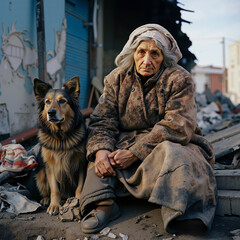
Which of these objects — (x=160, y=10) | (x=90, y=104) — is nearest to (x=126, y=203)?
(x=90, y=104)

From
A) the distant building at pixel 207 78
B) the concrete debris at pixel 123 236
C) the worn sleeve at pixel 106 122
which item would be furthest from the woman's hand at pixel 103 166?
the distant building at pixel 207 78

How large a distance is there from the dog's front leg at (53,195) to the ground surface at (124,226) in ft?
0.25

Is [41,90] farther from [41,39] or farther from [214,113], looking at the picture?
[214,113]

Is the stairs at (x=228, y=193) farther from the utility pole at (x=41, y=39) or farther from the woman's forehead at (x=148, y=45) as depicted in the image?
the utility pole at (x=41, y=39)

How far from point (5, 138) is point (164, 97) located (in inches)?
127

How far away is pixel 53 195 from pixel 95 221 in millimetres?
797

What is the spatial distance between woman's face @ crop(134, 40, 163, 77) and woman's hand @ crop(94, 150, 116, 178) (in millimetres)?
865

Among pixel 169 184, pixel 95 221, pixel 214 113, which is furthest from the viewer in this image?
pixel 214 113

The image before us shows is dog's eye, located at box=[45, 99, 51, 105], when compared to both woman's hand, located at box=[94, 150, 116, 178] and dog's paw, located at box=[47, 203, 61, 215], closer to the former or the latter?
woman's hand, located at box=[94, 150, 116, 178]

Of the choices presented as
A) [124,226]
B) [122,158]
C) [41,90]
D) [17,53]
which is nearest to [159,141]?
[122,158]

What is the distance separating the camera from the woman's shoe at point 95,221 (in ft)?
7.39

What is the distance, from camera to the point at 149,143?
2.48 meters

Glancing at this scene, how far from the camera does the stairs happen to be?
8.11 ft

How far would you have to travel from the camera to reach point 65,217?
101 inches
